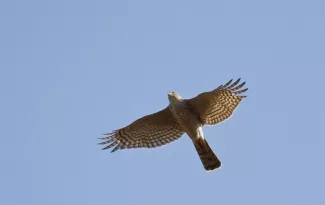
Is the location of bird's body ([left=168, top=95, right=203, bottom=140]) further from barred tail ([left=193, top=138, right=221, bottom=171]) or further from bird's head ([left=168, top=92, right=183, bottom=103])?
barred tail ([left=193, top=138, right=221, bottom=171])

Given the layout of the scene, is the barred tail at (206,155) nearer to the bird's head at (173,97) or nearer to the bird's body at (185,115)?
the bird's body at (185,115)

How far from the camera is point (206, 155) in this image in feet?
76.6

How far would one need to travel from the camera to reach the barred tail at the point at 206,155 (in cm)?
2325

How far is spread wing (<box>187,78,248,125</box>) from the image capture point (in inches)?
908

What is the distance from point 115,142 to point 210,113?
278 centimetres

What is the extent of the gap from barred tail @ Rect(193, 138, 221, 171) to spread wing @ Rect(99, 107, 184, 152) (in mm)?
839

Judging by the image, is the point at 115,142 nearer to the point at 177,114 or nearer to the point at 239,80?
the point at 177,114

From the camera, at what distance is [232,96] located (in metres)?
23.1

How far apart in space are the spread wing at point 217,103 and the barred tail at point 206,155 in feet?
1.94

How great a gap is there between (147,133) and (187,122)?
1387 mm

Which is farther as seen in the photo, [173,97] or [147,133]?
[147,133]

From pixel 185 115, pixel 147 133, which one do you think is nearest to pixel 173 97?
pixel 185 115

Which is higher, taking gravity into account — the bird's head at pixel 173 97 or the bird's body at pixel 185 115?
the bird's head at pixel 173 97

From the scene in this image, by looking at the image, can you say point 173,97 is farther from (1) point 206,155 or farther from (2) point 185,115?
(1) point 206,155
